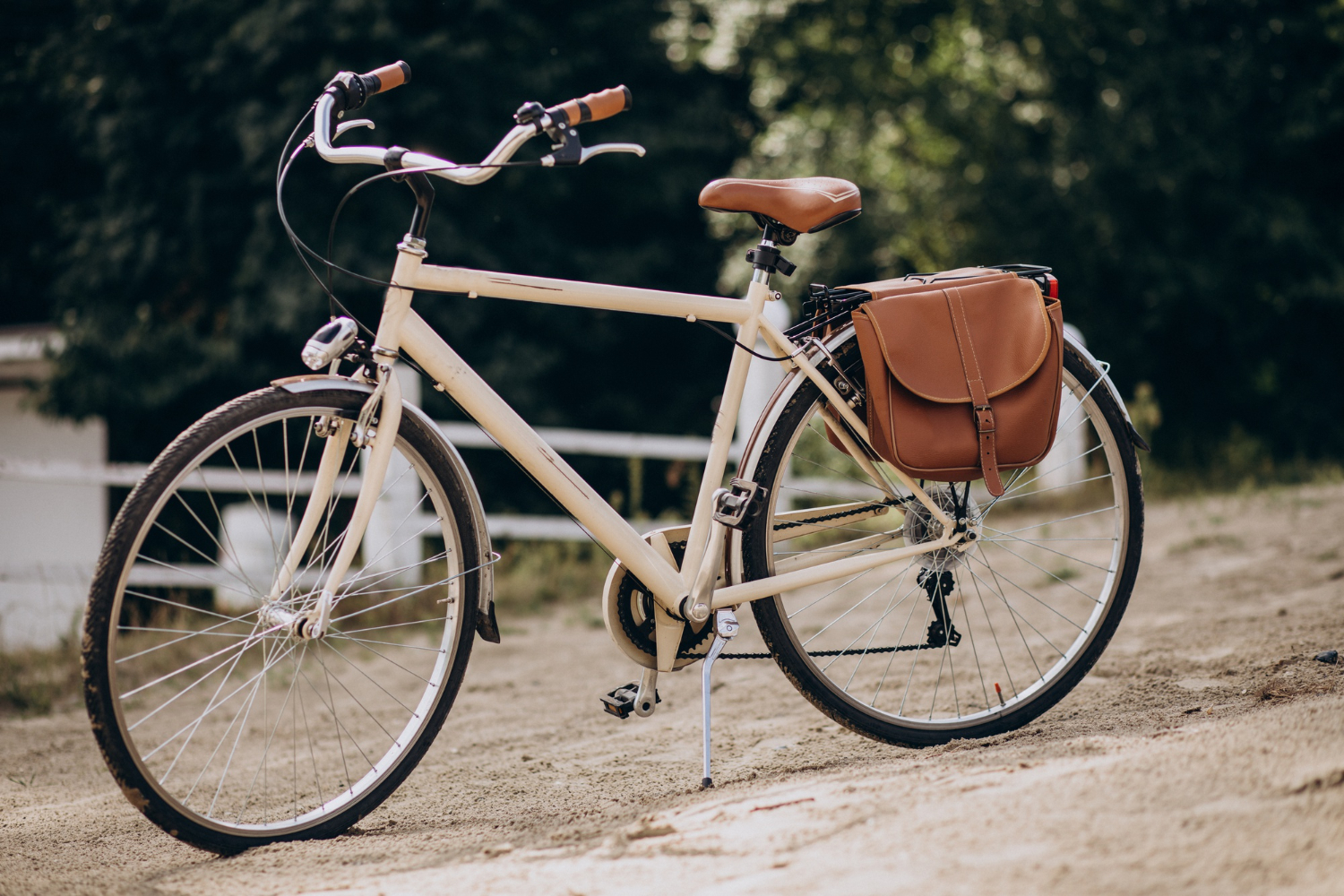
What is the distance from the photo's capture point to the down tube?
2379mm

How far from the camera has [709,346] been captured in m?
10.8

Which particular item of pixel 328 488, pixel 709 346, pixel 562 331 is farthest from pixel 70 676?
pixel 709 346

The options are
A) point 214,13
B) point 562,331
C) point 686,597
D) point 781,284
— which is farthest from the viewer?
point 781,284

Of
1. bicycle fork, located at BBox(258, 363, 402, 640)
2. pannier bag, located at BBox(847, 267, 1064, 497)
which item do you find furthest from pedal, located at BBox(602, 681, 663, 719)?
pannier bag, located at BBox(847, 267, 1064, 497)

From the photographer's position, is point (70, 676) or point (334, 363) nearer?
point (334, 363)

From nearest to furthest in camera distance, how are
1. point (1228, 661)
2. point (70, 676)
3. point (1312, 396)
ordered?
1. point (1228, 661)
2. point (70, 676)
3. point (1312, 396)

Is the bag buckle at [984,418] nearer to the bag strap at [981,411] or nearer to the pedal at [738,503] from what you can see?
the bag strap at [981,411]

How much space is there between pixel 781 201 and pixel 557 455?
759 mm

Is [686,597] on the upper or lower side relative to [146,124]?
lower

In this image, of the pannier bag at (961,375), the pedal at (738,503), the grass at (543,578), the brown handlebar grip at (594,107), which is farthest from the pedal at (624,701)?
the grass at (543,578)

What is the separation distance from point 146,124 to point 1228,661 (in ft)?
27.8

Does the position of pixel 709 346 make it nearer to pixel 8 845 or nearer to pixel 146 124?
pixel 146 124

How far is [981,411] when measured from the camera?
8.16ft

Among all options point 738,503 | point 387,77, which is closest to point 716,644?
point 738,503
